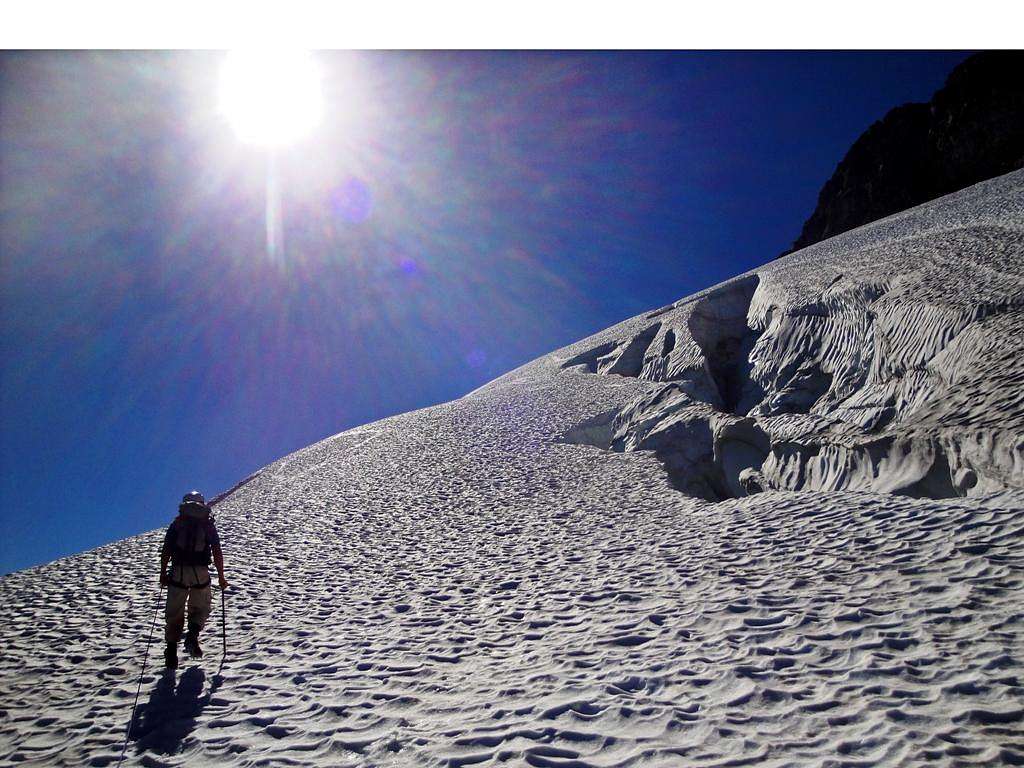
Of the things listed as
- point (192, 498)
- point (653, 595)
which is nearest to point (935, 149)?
point (653, 595)

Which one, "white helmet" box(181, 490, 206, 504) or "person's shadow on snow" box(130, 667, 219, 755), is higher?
"white helmet" box(181, 490, 206, 504)

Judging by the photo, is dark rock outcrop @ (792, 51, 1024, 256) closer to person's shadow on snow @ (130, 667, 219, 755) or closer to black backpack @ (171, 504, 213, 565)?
black backpack @ (171, 504, 213, 565)

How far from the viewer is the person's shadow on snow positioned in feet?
18.4

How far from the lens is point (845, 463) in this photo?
1314cm

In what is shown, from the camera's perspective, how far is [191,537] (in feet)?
26.1

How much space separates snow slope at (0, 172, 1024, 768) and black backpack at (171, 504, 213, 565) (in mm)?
1507

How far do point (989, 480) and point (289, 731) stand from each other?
1172 cm

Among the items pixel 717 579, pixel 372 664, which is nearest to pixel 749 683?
pixel 717 579

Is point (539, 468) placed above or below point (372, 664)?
above

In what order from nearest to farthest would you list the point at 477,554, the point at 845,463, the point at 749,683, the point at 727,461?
the point at 749,683 < the point at 477,554 < the point at 845,463 < the point at 727,461

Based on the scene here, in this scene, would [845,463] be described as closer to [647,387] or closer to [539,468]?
[539,468]

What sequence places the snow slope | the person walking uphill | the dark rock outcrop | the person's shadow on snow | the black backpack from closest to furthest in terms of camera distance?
1. the snow slope
2. the person's shadow on snow
3. the person walking uphill
4. the black backpack
5. the dark rock outcrop

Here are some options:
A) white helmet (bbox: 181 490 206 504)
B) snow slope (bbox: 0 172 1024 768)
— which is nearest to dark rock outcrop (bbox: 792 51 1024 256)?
snow slope (bbox: 0 172 1024 768)

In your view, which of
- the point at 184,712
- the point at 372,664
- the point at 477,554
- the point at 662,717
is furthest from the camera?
the point at 477,554
